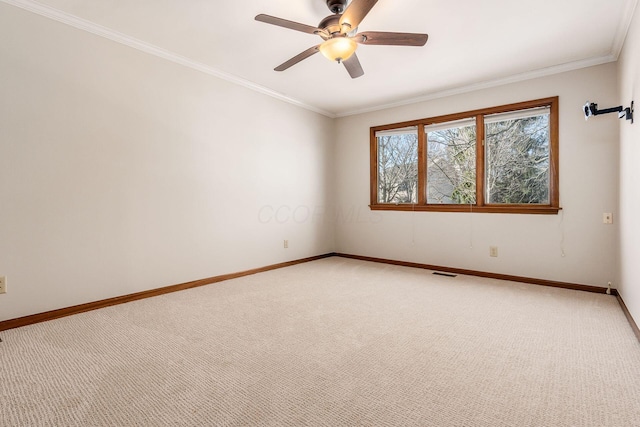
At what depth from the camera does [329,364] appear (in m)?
1.81

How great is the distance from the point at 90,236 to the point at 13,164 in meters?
0.73

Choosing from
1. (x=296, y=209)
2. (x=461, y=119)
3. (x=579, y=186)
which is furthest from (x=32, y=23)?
(x=579, y=186)

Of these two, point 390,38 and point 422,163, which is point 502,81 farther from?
point 390,38

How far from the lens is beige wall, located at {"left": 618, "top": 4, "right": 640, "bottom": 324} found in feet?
7.34

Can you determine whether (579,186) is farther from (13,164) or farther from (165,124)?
(13,164)

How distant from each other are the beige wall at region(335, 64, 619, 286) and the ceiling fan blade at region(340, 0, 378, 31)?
2.58m

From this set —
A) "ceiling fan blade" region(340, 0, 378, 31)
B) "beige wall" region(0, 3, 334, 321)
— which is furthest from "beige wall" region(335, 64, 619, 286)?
"ceiling fan blade" region(340, 0, 378, 31)

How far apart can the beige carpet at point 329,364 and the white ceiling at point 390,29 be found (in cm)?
236

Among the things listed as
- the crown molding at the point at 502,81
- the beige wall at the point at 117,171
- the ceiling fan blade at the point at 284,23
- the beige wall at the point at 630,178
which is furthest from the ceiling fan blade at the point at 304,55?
the crown molding at the point at 502,81

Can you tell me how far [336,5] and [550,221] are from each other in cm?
313

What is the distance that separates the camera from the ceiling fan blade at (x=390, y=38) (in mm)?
2211

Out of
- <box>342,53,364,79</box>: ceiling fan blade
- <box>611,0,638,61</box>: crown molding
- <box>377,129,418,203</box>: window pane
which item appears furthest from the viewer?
<box>377,129,418,203</box>: window pane

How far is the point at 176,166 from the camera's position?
333 cm

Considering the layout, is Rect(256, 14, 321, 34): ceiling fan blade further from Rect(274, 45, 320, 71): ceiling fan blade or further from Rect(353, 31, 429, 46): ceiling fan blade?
Rect(353, 31, 429, 46): ceiling fan blade
